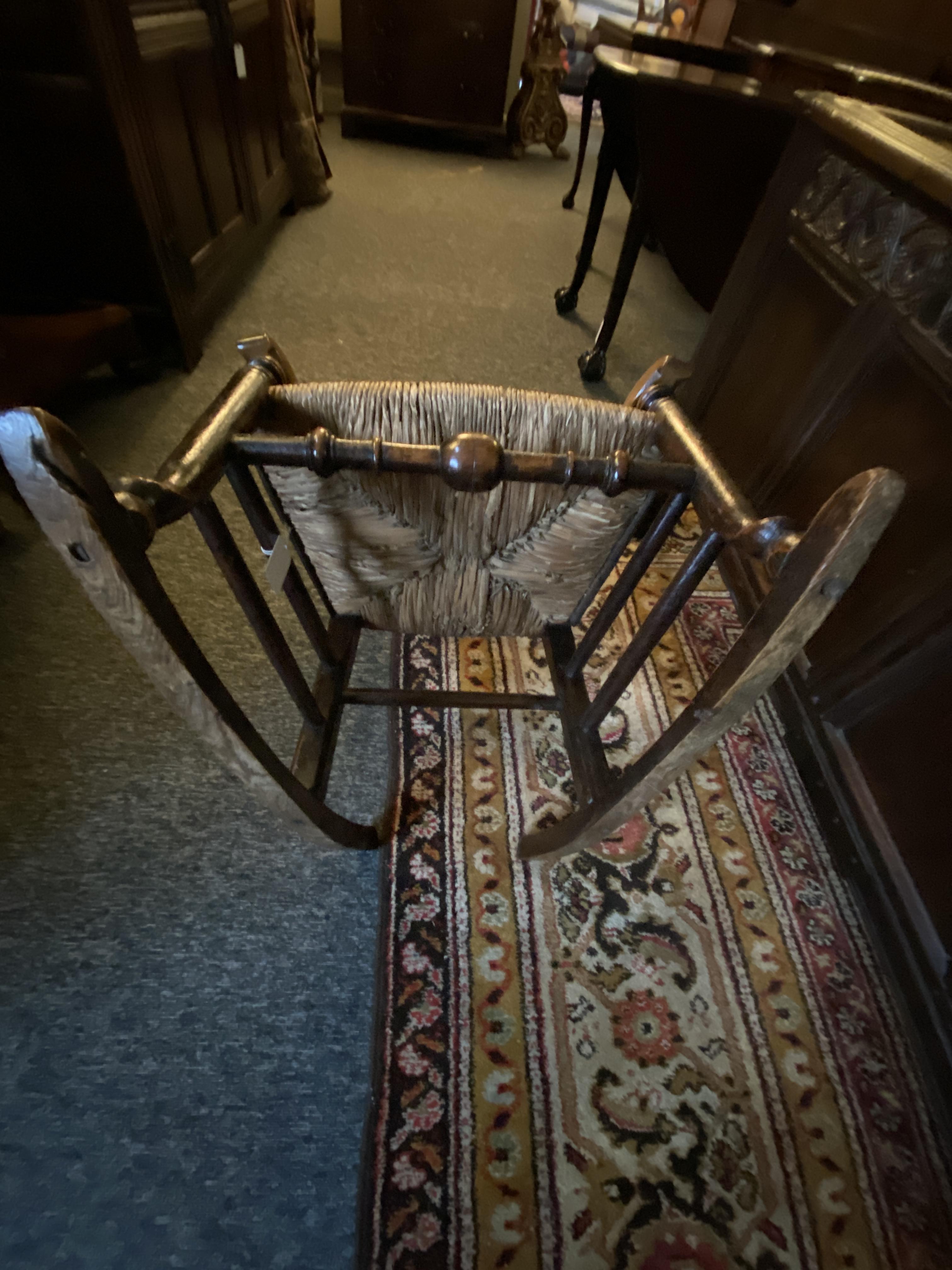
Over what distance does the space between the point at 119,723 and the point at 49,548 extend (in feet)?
1.51

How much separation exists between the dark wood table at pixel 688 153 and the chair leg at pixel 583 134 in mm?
38

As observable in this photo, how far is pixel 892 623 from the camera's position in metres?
0.83

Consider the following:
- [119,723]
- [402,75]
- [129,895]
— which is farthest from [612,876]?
[402,75]

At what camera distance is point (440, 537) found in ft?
2.32

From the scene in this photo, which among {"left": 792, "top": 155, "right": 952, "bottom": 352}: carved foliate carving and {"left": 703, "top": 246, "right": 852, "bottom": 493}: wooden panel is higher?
{"left": 792, "top": 155, "right": 952, "bottom": 352}: carved foliate carving

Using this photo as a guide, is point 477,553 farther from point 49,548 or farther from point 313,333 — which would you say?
point 313,333

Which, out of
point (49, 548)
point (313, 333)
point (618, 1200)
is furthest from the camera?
point (313, 333)

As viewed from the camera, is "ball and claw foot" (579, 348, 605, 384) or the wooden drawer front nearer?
"ball and claw foot" (579, 348, 605, 384)

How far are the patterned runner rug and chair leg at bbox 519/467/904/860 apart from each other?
14.7 inches

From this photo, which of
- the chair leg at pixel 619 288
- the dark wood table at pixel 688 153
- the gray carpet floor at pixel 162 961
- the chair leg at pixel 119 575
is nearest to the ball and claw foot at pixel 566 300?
the chair leg at pixel 619 288

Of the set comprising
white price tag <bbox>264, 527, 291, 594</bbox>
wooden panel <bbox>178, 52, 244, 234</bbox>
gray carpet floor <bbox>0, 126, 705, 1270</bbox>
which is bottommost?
gray carpet floor <bbox>0, 126, 705, 1270</bbox>

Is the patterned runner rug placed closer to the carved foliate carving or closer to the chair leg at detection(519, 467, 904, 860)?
the chair leg at detection(519, 467, 904, 860)

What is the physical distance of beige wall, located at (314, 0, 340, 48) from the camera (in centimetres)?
341

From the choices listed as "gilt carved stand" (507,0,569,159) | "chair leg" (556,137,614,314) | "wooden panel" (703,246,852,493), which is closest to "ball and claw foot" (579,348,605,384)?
"chair leg" (556,137,614,314)
